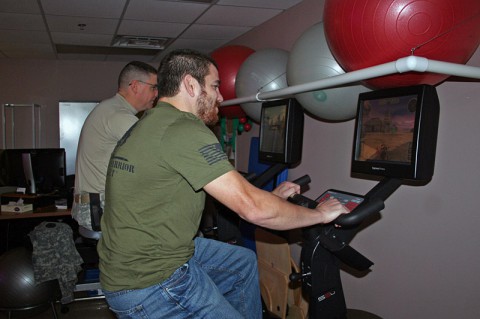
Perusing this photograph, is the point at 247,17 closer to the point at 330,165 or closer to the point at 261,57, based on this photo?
the point at 261,57

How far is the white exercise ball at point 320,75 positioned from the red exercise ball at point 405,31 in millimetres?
376

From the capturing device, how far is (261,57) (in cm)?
302

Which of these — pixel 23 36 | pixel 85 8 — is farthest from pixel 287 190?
pixel 23 36

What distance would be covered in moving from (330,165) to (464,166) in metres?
1.16

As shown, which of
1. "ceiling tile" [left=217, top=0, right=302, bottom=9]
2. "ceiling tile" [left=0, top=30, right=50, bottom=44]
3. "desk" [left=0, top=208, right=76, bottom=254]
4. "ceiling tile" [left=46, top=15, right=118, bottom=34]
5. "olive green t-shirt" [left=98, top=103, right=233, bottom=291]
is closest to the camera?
"olive green t-shirt" [left=98, top=103, right=233, bottom=291]

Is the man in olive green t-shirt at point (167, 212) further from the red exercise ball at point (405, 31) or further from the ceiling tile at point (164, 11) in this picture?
the ceiling tile at point (164, 11)

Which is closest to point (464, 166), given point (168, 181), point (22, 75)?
point (168, 181)

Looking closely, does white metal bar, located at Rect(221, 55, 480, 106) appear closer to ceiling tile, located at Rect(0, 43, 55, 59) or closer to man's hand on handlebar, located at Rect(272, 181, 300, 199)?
man's hand on handlebar, located at Rect(272, 181, 300, 199)

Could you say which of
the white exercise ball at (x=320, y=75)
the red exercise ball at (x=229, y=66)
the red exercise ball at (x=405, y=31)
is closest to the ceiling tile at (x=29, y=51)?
the red exercise ball at (x=229, y=66)

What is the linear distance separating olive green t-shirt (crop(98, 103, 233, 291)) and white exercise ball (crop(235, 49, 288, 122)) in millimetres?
1460

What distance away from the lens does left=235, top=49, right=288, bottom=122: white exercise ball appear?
114 inches

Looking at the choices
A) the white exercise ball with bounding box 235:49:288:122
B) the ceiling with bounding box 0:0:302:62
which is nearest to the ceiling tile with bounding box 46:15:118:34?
the ceiling with bounding box 0:0:302:62

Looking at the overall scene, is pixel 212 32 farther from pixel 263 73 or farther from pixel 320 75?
pixel 320 75

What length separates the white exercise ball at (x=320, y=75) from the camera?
2178 millimetres
